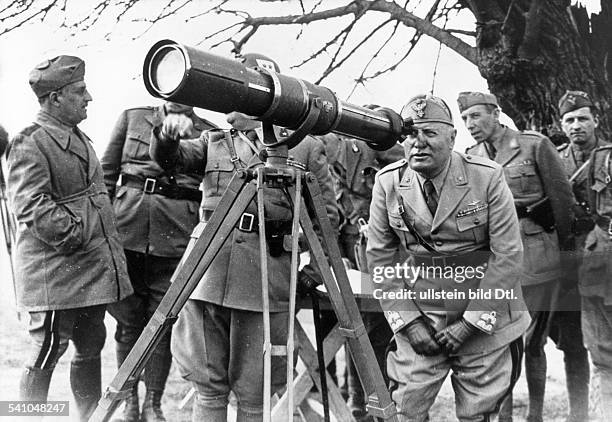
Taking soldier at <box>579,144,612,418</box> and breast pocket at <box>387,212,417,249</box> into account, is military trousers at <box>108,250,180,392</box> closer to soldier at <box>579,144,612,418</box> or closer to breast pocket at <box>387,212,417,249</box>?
breast pocket at <box>387,212,417,249</box>

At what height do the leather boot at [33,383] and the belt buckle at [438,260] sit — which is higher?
the belt buckle at [438,260]

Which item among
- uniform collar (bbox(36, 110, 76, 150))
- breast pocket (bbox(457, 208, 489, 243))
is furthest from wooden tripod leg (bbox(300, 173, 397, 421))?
uniform collar (bbox(36, 110, 76, 150))

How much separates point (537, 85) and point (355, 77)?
95 cm

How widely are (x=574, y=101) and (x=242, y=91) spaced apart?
7.69ft

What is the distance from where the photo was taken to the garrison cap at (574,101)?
353cm

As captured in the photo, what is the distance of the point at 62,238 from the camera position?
2766 mm

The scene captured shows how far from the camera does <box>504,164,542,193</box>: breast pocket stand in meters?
3.39

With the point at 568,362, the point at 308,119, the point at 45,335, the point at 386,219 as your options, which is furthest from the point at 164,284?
the point at 568,362

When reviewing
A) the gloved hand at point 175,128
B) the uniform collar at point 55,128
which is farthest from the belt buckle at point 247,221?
the uniform collar at point 55,128

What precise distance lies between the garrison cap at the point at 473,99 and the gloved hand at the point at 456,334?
4.35 feet

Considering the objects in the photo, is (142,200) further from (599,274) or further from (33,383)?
(599,274)

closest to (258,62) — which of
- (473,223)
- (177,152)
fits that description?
(177,152)

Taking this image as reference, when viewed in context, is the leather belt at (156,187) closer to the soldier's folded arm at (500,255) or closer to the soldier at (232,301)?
the soldier at (232,301)

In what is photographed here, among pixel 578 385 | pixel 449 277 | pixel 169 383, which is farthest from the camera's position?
pixel 169 383
